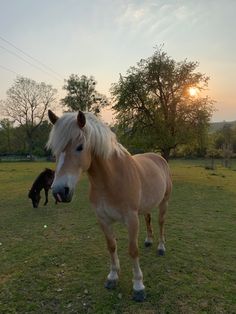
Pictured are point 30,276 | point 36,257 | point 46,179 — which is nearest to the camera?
point 30,276

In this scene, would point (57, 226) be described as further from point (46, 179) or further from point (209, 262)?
point (209, 262)

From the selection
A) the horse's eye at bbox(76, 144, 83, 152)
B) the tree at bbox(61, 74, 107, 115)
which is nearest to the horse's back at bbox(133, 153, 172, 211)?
the horse's eye at bbox(76, 144, 83, 152)

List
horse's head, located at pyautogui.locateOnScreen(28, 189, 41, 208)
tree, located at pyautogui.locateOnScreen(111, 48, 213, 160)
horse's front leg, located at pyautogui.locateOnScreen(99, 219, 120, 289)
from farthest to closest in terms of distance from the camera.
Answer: tree, located at pyautogui.locateOnScreen(111, 48, 213, 160) < horse's head, located at pyautogui.locateOnScreen(28, 189, 41, 208) < horse's front leg, located at pyautogui.locateOnScreen(99, 219, 120, 289)

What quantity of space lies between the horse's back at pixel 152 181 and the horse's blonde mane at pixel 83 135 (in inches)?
41.3

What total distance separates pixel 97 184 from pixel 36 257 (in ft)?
8.12

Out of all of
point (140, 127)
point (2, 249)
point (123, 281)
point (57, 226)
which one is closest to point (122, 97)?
point (140, 127)

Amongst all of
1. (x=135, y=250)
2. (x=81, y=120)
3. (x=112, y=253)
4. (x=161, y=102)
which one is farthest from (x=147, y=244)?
(x=161, y=102)

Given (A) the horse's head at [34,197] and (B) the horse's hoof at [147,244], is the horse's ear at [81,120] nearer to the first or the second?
(B) the horse's hoof at [147,244]

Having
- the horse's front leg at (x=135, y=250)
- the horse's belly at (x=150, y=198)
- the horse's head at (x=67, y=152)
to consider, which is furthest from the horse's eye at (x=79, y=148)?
the horse's belly at (x=150, y=198)

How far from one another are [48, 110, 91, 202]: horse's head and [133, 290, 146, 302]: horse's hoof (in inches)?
67.6

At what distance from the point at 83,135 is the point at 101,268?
8.41 feet

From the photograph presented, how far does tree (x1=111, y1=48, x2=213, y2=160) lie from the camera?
1839 centimetres

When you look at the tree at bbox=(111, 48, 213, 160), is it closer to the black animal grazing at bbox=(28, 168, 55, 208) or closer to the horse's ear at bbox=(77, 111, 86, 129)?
the black animal grazing at bbox=(28, 168, 55, 208)

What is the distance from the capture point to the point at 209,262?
183 inches
